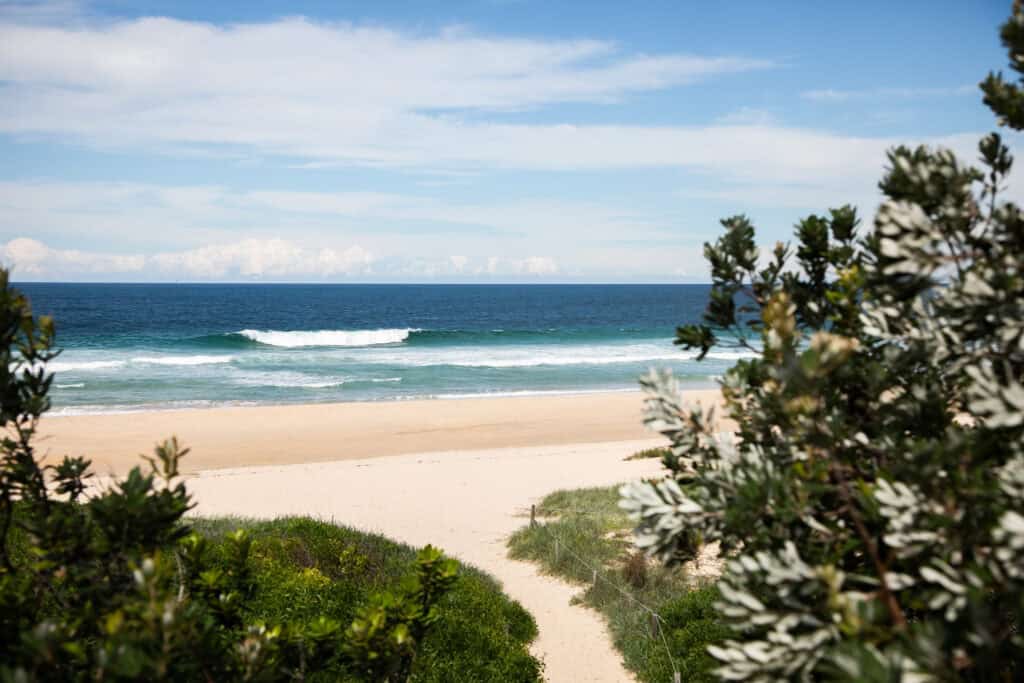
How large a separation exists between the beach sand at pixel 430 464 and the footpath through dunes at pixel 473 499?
32mm

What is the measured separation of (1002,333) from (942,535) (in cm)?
68

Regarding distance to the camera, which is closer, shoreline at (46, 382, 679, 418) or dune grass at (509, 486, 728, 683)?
dune grass at (509, 486, 728, 683)

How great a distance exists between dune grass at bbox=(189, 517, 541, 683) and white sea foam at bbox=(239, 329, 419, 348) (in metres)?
46.4

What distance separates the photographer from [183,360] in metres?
46.5

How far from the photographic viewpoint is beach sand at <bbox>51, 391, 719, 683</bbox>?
11.7 metres

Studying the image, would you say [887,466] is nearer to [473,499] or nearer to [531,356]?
[473,499]

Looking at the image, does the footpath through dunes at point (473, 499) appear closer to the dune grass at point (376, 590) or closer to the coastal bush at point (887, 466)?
the dune grass at point (376, 590)

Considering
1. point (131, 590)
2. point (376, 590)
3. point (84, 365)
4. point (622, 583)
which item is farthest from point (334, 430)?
point (131, 590)

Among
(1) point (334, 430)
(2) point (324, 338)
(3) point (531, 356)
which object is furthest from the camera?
(2) point (324, 338)

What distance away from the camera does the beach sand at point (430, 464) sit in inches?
461

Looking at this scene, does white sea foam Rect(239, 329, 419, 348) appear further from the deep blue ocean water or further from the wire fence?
the wire fence

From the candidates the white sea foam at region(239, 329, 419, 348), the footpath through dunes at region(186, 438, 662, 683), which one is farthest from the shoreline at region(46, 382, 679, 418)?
the white sea foam at region(239, 329, 419, 348)

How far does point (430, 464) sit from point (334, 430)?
7.03 m

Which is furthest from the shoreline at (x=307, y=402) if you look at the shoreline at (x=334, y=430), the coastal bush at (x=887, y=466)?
the coastal bush at (x=887, y=466)
